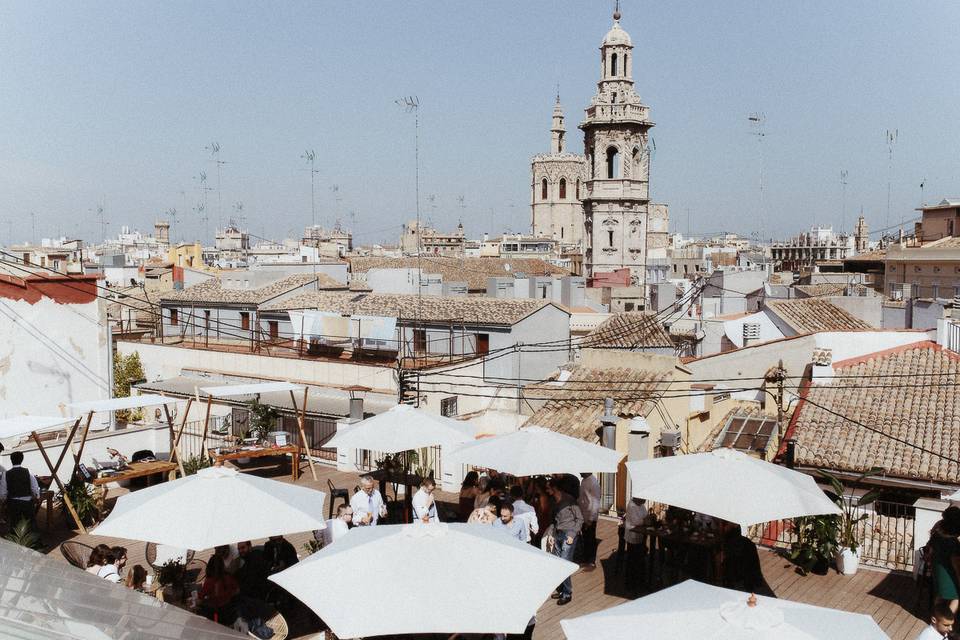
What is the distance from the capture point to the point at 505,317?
3058 centimetres

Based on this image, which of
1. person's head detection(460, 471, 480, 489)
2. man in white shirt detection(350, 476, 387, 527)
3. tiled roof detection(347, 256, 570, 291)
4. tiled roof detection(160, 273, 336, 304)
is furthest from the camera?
tiled roof detection(347, 256, 570, 291)

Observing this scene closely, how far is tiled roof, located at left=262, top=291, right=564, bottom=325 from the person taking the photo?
30.9 m

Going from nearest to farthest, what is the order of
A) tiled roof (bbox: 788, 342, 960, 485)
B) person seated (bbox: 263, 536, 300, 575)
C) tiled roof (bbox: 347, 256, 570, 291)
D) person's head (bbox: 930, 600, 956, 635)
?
person's head (bbox: 930, 600, 956, 635) < person seated (bbox: 263, 536, 300, 575) < tiled roof (bbox: 788, 342, 960, 485) < tiled roof (bbox: 347, 256, 570, 291)

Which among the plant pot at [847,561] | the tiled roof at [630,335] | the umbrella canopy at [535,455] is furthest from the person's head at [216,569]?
the tiled roof at [630,335]

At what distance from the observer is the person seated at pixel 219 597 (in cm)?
838

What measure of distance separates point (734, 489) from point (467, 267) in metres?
63.1

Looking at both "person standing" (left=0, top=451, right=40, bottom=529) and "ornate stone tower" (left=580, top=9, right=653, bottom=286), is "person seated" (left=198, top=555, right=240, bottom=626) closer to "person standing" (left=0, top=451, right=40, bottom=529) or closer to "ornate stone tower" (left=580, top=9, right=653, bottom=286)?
"person standing" (left=0, top=451, right=40, bottom=529)

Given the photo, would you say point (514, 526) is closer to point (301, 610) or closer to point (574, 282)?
point (301, 610)

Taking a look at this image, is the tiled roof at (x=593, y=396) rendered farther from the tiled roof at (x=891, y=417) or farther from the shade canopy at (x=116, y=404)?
the shade canopy at (x=116, y=404)

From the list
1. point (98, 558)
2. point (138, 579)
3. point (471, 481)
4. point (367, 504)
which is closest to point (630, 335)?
point (471, 481)

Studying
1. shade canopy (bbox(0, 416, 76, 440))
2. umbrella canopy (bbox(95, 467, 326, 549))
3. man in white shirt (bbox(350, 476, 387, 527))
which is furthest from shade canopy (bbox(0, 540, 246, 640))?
shade canopy (bbox(0, 416, 76, 440))

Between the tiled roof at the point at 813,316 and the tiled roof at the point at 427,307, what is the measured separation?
879 cm

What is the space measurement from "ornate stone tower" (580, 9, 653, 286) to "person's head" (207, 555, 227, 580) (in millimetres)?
69918

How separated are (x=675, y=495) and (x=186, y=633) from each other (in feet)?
18.0
